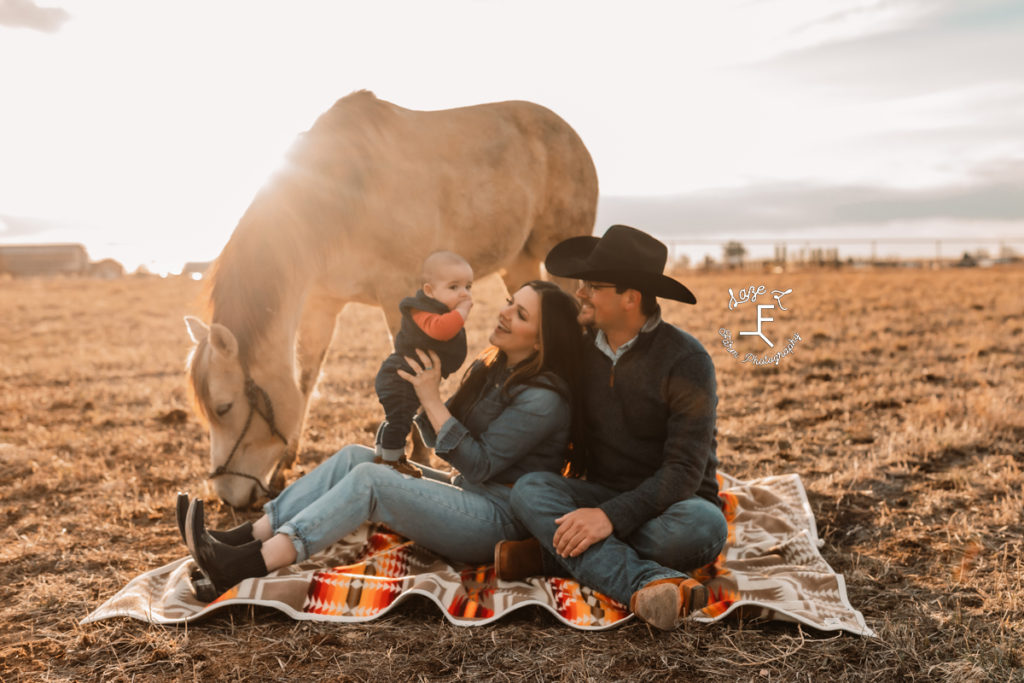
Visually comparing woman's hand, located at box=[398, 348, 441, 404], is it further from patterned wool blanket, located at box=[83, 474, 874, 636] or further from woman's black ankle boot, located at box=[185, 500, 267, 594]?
woman's black ankle boot, located at box=[185, 500, 267, 594]

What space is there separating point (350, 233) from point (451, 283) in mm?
1574

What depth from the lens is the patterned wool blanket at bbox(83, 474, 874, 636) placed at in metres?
2.64

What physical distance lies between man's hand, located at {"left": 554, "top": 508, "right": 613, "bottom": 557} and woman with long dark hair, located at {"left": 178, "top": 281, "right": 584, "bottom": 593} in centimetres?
34

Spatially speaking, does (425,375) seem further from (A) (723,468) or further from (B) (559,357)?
(A) (723,468)

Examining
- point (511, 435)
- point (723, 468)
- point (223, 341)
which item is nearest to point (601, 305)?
point (511, 435)

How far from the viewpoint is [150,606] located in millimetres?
2742

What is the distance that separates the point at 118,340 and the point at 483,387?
10.7 meters

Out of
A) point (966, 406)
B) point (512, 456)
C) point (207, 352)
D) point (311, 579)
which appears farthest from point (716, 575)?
point (966, 406)

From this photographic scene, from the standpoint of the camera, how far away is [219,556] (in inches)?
105

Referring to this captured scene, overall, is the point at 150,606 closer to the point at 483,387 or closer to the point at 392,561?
the point at 392,561

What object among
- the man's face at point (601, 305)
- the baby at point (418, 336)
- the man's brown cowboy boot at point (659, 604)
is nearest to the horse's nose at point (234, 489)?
the baby at point (418, 336)

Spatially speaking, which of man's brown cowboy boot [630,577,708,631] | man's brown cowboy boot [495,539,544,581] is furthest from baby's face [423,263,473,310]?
man's brown cowboy boot [630,577,708,631]

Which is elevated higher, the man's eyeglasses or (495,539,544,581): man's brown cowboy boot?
the man's eyeglasses

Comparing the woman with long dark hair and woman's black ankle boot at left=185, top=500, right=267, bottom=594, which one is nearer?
woman's black ankle boot at left=185, top=500, right=267, bottom=594
